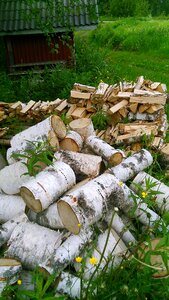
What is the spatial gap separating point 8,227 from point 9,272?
2.08ft

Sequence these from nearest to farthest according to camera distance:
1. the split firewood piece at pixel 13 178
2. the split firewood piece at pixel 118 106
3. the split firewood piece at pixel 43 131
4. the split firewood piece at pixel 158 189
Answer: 1. the split firewood piece at pixel 158 189
2. the split firewood piece at pixel 13 178
3. the split firewood piece at pixel 43 131
4. the split firewood piece at pixel 118 106

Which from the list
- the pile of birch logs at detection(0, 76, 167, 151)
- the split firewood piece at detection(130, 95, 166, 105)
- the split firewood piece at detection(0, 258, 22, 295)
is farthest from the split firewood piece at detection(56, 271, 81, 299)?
the split firewood piece at detection(130, 95, 166, 105)

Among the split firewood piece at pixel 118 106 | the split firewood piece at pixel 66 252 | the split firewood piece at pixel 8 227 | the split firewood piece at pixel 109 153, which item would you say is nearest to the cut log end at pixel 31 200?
the split firewood piece at pixel 8 227

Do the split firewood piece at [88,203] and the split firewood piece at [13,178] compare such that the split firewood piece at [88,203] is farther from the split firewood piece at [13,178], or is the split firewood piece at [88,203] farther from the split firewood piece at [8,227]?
the split firewood piece at [13,178]

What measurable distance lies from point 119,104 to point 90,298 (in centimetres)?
401

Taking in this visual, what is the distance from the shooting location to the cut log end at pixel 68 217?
11.7 feet

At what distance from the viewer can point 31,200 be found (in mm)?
3924

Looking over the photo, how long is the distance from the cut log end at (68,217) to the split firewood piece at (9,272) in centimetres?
56

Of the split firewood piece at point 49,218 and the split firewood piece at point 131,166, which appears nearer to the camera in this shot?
the split firewood piece at point 49,218

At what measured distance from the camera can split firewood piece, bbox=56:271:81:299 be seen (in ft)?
10.8

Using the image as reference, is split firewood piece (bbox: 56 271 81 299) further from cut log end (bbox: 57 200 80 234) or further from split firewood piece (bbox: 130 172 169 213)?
split firewood piece (bbox: 130 172 169 213)

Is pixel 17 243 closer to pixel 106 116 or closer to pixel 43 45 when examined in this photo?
pixel 106 116

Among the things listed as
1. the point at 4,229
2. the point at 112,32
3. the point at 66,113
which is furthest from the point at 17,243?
the point at 112,32

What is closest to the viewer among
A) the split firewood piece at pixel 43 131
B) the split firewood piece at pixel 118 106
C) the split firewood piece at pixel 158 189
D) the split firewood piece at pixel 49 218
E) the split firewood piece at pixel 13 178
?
the split firewood piece at pixel 49 218
